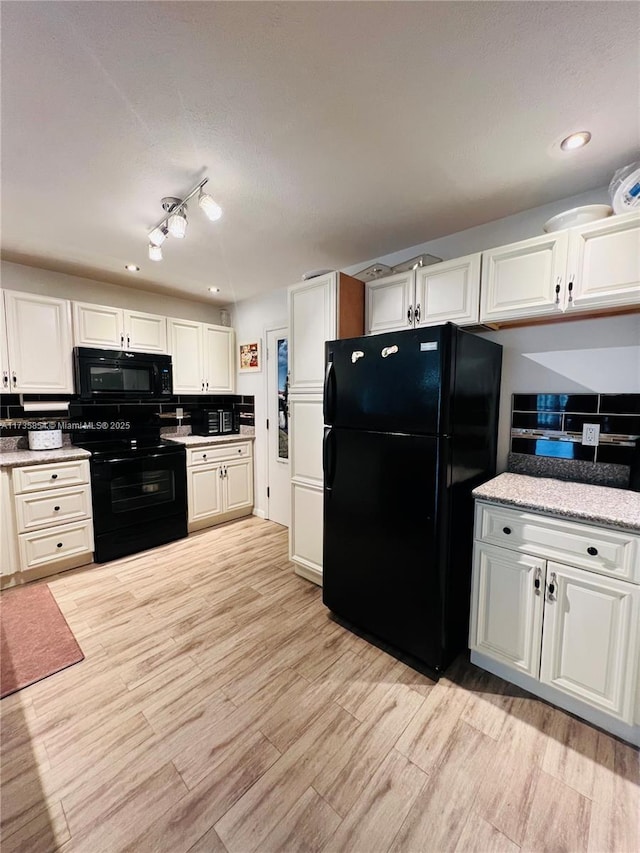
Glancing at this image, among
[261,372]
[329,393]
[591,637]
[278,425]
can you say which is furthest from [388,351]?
[261,372]

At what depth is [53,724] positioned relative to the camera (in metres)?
1.51

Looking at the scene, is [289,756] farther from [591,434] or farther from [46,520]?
[46,520]

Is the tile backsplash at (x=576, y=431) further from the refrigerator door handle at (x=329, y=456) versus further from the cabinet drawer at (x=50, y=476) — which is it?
the cabinet drawer at (x=50, y=476)

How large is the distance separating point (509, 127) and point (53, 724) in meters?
3.20

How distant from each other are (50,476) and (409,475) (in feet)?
8.81

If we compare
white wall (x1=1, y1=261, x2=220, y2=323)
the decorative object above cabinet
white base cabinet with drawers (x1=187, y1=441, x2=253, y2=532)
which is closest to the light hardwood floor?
white base cabinet with drawers (x1=187, y1=441, x2=253, y2=532)

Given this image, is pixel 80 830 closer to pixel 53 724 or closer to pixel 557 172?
pixel 53 724

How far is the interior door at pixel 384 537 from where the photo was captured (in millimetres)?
1689

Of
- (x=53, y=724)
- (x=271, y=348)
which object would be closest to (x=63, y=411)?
(x=271, y=348)

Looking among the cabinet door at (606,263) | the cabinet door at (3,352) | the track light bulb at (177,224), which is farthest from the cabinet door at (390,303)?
the cabinet door at (3,352)

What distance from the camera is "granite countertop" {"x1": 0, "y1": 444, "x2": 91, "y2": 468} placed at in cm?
246

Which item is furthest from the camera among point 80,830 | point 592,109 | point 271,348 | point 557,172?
point 271,348

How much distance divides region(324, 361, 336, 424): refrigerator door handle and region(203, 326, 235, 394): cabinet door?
2.22 meters

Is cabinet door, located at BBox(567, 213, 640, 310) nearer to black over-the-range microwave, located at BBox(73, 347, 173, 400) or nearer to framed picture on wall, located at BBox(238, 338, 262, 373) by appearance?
framed picture on wall, located at BBox(238, 338, 262, 373)
